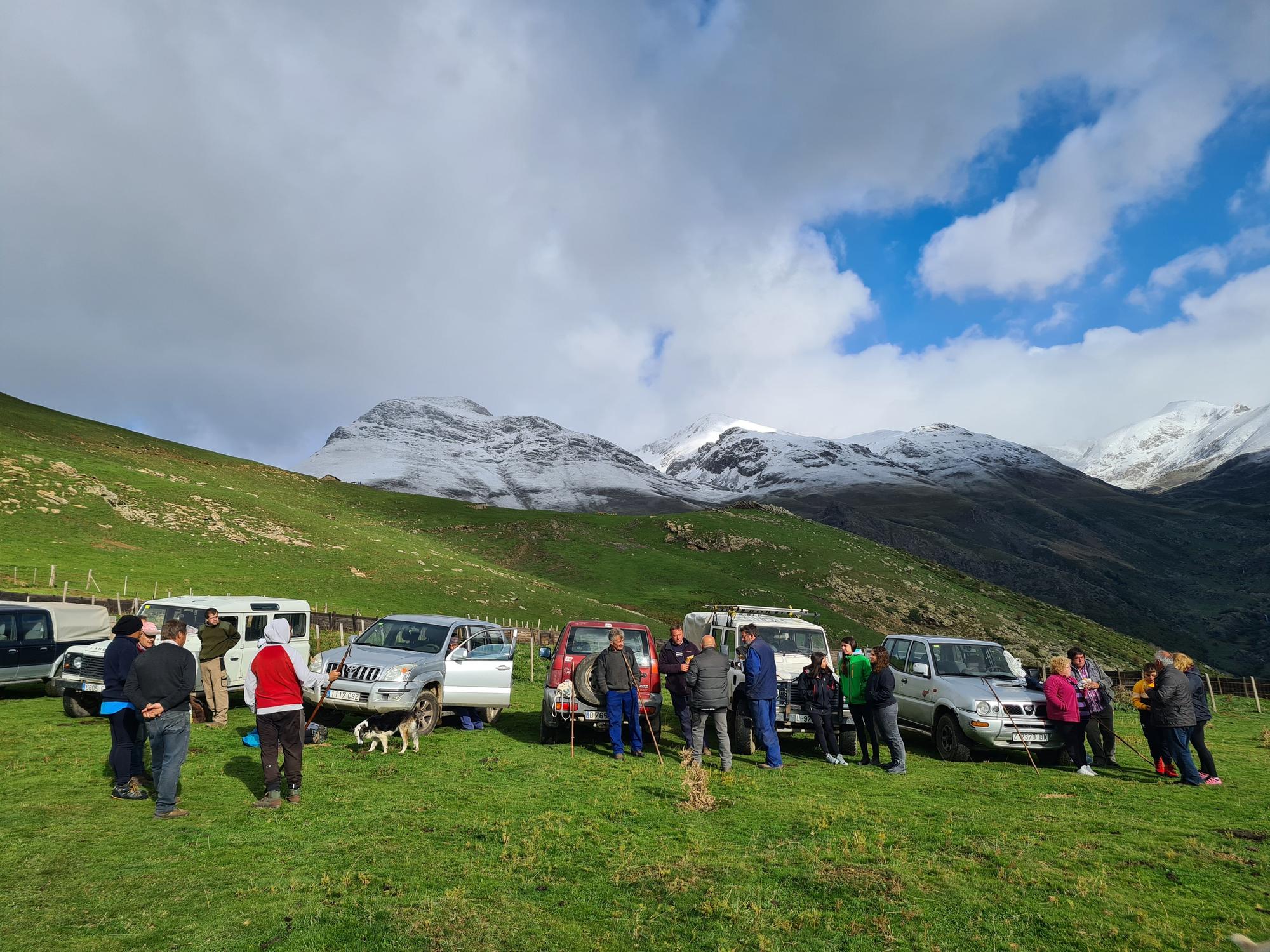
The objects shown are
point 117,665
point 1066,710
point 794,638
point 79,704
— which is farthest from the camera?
point 794,638

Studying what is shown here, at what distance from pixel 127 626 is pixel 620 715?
762 centimetres

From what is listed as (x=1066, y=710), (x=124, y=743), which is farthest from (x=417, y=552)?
(x=1066, y=710)

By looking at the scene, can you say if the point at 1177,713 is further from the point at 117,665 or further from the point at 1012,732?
the point at 117,665

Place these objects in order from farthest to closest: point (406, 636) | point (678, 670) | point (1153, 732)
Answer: point (406, 636) < point (678, 670) < point (1153, 732)

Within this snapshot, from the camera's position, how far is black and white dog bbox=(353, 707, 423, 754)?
11781mm

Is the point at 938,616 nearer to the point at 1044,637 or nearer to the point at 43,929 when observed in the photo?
the point at 1044,637

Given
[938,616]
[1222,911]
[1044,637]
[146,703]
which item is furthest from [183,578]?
[1044,637]

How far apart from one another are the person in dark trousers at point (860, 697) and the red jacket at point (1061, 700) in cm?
297

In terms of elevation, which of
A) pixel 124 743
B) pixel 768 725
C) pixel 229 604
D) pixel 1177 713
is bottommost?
pixel 768 725

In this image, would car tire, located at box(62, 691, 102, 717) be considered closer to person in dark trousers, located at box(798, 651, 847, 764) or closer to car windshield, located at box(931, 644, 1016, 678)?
person in dark trousers, located at box(798, 651, 847, 764)

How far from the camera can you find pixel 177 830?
770 cm

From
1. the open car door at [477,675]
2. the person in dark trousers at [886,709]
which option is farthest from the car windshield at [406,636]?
the person in dark trousers at [886,709]

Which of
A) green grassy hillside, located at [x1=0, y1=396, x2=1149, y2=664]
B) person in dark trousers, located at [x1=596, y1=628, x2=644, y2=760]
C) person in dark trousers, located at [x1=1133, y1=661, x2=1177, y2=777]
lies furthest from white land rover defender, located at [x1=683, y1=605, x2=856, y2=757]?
green grassy hillside, located at [x1=0, y1=396, x2=1149, y2=664]

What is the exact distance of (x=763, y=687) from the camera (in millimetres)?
12102
